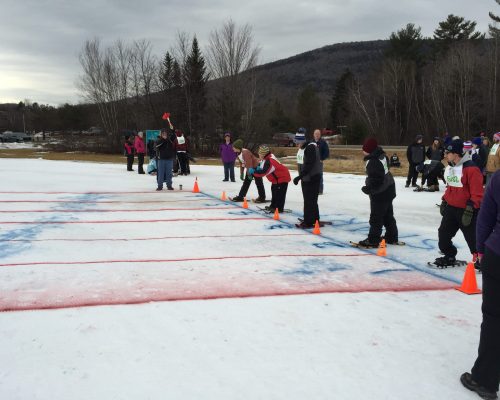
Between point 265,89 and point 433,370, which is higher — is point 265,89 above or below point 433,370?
above

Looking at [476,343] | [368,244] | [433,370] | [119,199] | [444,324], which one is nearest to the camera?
[433,370]

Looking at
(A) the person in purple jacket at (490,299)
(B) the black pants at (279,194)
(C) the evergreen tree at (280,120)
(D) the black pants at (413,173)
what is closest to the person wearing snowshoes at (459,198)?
→ (A) the person in purple jacket at (490,299)

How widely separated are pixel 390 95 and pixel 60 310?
5672 centimetres

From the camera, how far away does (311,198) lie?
7980mm

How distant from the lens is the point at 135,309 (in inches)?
163

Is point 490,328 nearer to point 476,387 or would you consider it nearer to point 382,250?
point 476,387

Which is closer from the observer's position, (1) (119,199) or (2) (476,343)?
(2) (476,343)

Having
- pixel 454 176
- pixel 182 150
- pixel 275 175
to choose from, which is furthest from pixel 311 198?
pixel 182 150

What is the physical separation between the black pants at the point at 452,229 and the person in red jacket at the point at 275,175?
13.0ft

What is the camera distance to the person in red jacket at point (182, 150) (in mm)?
16455

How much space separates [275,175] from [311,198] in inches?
56.0

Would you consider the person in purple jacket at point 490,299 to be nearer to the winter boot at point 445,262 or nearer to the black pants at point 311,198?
the winter boot at point 445,262

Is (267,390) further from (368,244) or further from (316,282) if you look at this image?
(368,244)

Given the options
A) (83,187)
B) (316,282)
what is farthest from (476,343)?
(83,187)
